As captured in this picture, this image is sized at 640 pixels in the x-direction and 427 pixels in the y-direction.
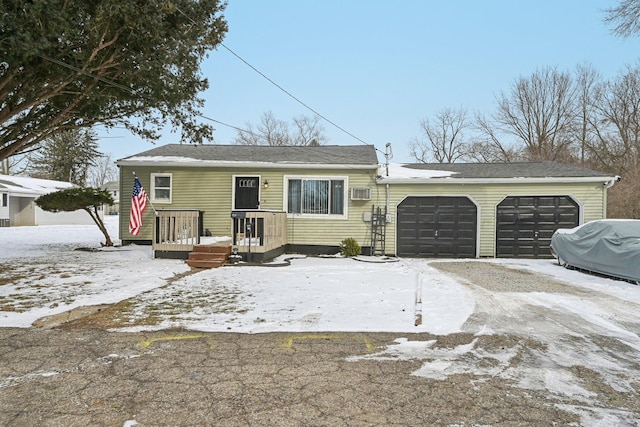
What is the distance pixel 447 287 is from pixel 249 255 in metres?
4.79

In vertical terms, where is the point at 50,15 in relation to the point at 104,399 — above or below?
above

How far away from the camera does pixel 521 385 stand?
291 centimetres

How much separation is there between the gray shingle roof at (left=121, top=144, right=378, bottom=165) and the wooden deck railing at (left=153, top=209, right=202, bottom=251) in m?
2.86

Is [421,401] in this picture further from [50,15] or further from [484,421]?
[50,15]

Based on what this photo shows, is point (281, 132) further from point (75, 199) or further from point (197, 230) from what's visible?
→ point (197, 230)

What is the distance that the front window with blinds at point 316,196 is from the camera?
484 inches

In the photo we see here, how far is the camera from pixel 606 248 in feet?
27.3

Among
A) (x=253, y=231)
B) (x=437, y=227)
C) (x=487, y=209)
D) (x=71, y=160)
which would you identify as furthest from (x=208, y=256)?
(x=71, y=160)

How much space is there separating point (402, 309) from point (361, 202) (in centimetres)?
721

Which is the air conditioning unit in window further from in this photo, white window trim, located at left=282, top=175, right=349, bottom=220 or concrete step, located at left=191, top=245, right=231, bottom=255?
concrete step, located at left=191, top=245, right=231, bottom=255

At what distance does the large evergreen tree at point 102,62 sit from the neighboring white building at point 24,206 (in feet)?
58.3

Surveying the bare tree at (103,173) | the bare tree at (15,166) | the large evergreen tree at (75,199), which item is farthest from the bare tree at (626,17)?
the bare tree at (103,173)

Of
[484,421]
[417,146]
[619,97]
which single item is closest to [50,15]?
[484,421]

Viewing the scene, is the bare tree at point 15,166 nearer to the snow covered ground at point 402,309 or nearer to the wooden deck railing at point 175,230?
the wooden deck railing at point 175,230
